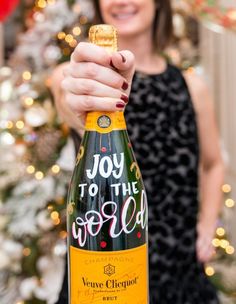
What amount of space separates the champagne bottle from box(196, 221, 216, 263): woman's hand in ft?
1.91

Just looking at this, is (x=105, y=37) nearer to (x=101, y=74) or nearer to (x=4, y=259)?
(x=101, y=74)

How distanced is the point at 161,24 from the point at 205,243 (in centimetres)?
56

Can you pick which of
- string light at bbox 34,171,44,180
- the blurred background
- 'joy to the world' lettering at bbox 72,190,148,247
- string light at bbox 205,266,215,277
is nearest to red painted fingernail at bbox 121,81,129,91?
'joy to the world' lettering at bbox 72,190,148,247

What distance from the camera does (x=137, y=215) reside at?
50cm

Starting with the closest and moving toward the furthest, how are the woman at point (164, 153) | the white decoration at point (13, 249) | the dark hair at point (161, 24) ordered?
the woman at point (164, 153), the dark hair at point (161, 24), the white decoration at point (13, 249)

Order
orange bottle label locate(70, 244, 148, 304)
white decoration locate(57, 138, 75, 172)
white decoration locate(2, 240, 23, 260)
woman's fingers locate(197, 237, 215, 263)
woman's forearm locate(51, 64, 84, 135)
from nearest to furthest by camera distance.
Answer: orange bottle label locate(70, 244, 148, 304) → woman's forearm locate(51, 64, 84, 135) → woman's fingers locate(197, 237, 215, 263) → white decoration locate(57, 138, 75, 172) → white decoration locate(2, 240, 23, 260)

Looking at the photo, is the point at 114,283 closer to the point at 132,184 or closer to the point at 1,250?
the point at 132,184

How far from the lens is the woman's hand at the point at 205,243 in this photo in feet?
3.47

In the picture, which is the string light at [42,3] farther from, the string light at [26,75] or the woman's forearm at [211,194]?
the woman's forearm at [211,194]

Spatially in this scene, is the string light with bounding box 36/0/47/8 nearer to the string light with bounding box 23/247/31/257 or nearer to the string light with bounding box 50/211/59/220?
the string light with bounding box 50/211/59/220

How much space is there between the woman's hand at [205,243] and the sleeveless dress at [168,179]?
0.04 metres

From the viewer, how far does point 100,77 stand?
0.49 m

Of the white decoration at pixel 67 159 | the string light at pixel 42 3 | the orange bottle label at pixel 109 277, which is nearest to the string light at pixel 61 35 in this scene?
the string light at pixel 42 3

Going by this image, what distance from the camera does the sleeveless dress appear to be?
3.16 ft
